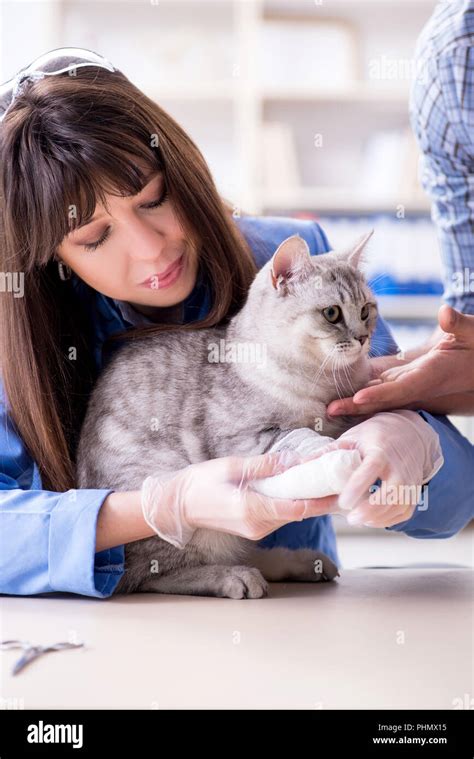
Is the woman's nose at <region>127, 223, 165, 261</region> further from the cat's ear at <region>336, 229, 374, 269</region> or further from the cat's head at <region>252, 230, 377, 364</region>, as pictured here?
the cat's ear at <region>336, 229, 374, 269</region>

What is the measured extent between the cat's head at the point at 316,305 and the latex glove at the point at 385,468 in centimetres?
14

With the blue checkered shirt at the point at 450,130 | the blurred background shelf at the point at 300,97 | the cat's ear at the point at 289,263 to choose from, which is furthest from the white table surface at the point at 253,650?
the blurred background shelf at the point at 300,97

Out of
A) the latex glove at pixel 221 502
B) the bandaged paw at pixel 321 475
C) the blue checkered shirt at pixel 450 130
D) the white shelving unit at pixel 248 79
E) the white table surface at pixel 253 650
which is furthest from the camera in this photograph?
the white shelving unit at pixel 248 79

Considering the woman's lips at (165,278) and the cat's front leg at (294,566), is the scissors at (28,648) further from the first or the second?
the woman's lips at (165,278)

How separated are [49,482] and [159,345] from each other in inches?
11.7

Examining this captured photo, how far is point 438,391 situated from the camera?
1307 millimetres

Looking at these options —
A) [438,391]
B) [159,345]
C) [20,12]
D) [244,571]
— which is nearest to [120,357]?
[159,345]

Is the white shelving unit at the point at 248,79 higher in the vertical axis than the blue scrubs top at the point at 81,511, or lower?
higher

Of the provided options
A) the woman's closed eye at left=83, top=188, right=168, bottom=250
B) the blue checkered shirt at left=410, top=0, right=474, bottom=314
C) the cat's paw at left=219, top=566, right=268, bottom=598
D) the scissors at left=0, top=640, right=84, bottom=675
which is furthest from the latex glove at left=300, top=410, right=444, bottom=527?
the blue checkered shirt at left=410, top=0, right=474, bottom=314

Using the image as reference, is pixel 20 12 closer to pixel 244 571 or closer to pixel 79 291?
pixel 79 291

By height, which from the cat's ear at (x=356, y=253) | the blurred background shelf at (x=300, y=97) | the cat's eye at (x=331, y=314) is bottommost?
the cat's eye at (x=331, y=314)

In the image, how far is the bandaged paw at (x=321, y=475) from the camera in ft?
3.27

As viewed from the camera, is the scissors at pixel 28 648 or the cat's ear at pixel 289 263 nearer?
the scissors at pixel 28 648

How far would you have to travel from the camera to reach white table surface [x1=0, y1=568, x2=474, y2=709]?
2.77ft
